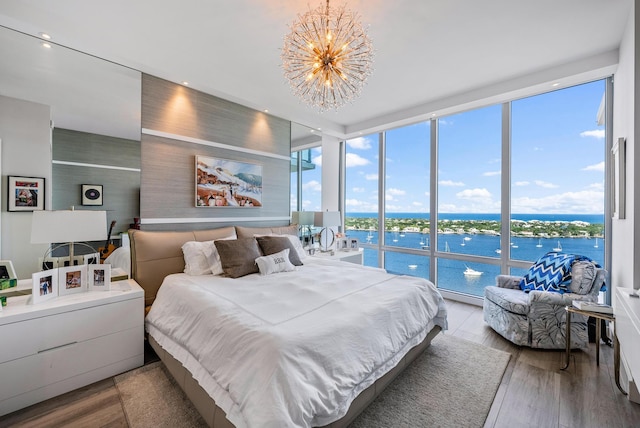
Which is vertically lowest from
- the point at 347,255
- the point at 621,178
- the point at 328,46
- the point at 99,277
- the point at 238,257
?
the point at 347,255

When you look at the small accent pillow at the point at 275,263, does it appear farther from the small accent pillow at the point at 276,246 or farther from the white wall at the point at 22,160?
the white wall at the point at 22,160

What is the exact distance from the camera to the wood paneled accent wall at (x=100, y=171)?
7.77 ft

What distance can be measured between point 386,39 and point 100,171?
3.00 m

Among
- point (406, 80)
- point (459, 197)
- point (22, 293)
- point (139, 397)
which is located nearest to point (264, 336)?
point (139, 397)

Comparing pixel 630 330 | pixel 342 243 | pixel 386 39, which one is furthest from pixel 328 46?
pixel 342 243

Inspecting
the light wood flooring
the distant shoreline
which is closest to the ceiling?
the distant shoreline

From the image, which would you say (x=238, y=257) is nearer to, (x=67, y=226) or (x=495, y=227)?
(x=67, y=226)

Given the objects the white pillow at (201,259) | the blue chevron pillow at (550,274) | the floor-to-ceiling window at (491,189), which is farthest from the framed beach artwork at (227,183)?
the blue chevron pillow at (550,274)

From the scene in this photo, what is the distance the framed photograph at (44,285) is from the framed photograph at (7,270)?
35 cm

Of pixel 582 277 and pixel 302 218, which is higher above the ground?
pixel 302 218

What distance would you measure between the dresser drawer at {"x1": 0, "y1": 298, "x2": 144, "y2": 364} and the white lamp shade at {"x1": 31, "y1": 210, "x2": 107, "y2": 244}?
57 cm

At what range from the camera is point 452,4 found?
2139 millimetres

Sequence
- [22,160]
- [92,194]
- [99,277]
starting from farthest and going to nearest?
1. [92,194]
2. [99,277]
3. [22,160]

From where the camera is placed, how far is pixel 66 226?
2121 mm
